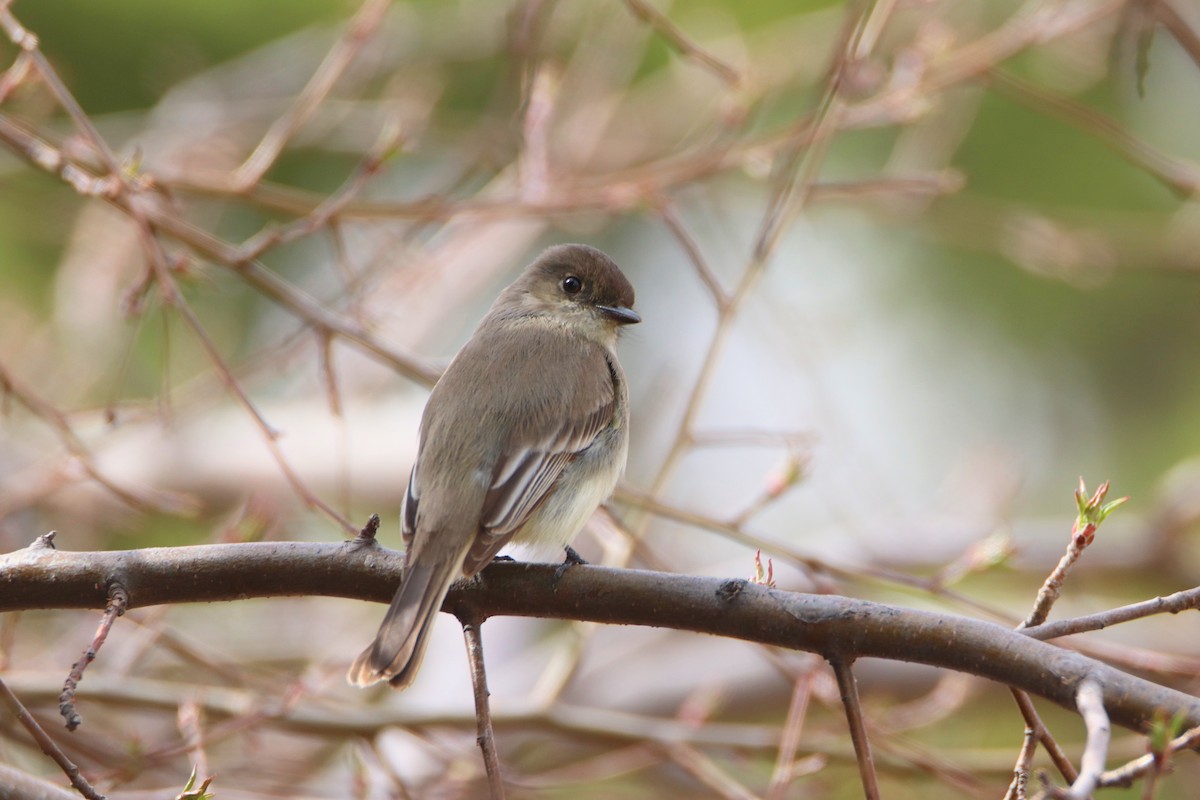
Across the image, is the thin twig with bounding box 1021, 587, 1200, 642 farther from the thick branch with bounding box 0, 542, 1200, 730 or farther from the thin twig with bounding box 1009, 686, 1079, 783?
the thin twig with bounding box 1009, 686, 1079, 783

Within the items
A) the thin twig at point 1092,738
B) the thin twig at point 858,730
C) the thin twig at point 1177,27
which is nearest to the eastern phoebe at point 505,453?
the thin twig at point 858,730

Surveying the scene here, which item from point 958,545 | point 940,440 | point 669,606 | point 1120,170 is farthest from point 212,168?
point 1120,170

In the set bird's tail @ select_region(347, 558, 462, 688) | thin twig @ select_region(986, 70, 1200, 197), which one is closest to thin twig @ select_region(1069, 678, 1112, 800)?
bird's tail @ select_region(347, 558, 462, 688)

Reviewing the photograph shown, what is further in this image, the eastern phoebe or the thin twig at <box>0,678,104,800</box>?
the eastern phoebe

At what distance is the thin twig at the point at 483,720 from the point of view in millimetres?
2211

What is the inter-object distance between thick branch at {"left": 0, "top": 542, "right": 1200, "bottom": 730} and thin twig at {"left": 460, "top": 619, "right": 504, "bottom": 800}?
257mm

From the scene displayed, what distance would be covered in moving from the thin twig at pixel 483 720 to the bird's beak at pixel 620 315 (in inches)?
79.0

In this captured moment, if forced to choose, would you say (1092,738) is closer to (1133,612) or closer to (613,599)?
(1133,612)

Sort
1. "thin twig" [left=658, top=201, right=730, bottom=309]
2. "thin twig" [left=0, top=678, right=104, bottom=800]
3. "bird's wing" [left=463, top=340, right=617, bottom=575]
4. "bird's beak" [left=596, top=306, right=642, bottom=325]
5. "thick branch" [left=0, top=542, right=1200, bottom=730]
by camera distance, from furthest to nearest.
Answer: "bird's beak" [left=596, top=306, right=642, bottom=325]
"thin twig" [left=658, top=201, right=730, bottom=309]
"bird's wing" [left=463, top=340, right=617, bottom=575]
"thick branch" [left=0, top=542, right=1200, bottom=730]
"thin twig" [left=0, top=678, right=104, bottom=800]

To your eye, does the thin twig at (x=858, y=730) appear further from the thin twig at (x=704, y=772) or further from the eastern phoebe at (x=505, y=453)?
the thin twig at (x=704, y=772)

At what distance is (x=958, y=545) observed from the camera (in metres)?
6.27

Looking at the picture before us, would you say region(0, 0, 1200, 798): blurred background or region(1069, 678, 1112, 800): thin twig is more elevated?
region(0, 0, 1200, 798): blurred background

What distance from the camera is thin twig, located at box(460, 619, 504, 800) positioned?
221 cm

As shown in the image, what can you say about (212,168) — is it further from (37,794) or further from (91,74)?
(37,794)
